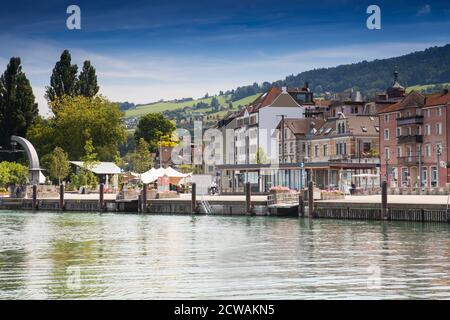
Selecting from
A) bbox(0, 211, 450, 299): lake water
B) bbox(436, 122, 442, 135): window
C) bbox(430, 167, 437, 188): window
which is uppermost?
bbox(436, 122, 442, 135): window

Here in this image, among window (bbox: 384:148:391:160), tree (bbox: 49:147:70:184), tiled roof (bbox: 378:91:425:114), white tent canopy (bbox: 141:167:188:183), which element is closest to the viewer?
white tent canopy (bbox: 141:167:188:183)

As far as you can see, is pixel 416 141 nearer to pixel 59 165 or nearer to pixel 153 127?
pixel 59 165

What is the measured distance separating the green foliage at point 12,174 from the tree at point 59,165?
11.5 ft

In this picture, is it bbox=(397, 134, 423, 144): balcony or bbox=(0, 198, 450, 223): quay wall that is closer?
bbox=(0, 198, 450, 223): quay wall

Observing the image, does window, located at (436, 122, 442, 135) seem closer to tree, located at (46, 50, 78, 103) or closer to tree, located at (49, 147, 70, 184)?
tree, located at (49, 147, 70, 184)

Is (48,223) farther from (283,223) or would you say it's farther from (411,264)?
(411,264)

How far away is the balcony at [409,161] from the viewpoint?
322ft

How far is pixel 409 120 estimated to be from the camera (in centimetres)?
9962

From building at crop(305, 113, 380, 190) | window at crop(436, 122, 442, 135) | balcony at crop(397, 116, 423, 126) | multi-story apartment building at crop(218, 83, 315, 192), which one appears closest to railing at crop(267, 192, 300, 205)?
building at crop(305, 113, 380, 190)

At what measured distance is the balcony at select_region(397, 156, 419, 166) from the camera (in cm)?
9800

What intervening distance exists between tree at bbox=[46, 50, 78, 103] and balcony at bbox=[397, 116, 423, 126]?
4520cm

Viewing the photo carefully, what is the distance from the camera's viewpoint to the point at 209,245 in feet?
126

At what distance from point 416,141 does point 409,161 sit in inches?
94.2

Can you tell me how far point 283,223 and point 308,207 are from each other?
5.15m
